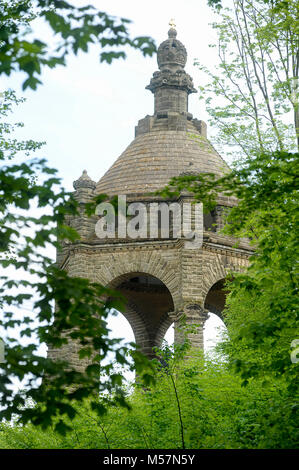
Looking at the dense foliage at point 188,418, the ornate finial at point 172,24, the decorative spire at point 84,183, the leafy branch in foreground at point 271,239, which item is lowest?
the dense foliage at point 188,418

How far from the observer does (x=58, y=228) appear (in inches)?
271

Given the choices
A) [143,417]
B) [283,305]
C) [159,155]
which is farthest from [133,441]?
[159,155]

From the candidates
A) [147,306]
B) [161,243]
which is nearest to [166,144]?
[161,243]

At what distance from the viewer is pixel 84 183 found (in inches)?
907

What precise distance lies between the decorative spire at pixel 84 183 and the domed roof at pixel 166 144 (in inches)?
20.6

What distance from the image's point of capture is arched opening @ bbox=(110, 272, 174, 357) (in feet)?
86.8

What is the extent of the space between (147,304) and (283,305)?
17.6m

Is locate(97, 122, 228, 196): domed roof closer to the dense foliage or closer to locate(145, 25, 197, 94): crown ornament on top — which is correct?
locate(145, 25, 197, 94): crown ornament on top

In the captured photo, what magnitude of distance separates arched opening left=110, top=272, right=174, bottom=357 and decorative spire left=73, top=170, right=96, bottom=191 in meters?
4.55

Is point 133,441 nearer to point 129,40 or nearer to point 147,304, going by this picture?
point 129,40

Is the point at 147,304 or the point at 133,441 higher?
the point at 147,304

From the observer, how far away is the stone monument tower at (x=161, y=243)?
2147 cm

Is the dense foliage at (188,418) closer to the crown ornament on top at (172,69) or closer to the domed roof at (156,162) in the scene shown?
the domed roof at (156,162)

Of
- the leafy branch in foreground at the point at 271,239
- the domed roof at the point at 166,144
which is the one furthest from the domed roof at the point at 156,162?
the leafy branch in foreground at the point at 271,239
